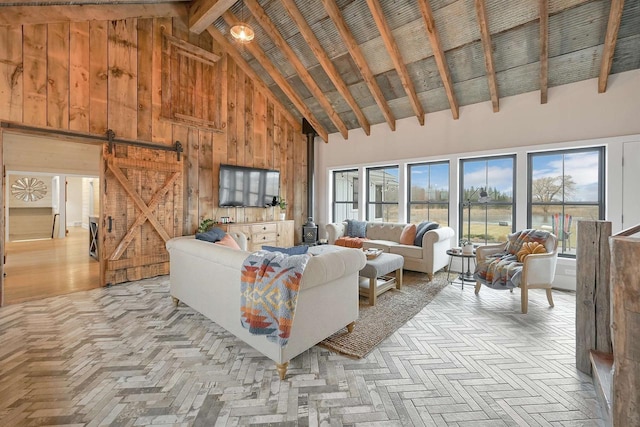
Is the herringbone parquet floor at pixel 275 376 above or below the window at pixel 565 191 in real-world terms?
below

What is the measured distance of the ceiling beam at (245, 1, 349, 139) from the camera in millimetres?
4516

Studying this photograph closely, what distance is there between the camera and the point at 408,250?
15.6 ft

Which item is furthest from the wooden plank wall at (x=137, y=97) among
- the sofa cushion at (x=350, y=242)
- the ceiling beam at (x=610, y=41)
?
the ceiling beam at (x=610, y=41)

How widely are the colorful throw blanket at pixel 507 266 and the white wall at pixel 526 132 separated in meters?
1.02

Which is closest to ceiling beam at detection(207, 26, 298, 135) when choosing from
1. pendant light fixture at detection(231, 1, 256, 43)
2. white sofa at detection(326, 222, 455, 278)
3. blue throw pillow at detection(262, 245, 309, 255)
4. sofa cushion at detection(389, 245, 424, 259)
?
pendant light fixture at detection(231, 1, 256, 43)

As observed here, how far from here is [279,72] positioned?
225 inches

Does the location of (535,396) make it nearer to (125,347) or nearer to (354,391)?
(354,391)

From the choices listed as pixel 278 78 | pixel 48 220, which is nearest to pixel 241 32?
pixel 278 78

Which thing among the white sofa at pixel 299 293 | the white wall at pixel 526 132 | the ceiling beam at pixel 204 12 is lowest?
the white sofa at pixel 299 293

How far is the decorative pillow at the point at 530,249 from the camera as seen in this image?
3471mm

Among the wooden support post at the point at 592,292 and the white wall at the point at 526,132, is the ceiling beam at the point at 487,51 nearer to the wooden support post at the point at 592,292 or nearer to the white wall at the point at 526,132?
the white wall at the point at 526,132

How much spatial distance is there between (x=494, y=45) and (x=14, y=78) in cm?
642

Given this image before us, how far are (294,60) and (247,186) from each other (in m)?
2.62

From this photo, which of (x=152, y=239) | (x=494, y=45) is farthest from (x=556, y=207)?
(x=152, y=239)
